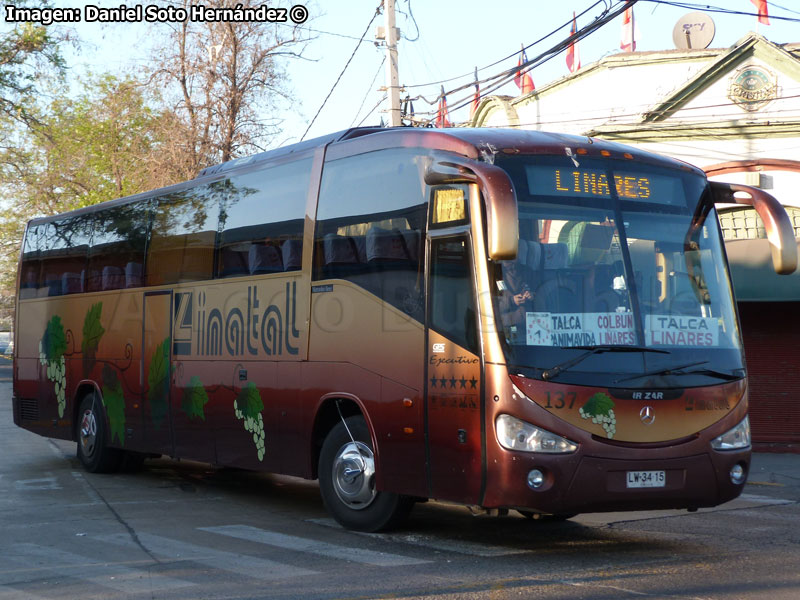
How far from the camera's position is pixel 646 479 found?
792 centimetres

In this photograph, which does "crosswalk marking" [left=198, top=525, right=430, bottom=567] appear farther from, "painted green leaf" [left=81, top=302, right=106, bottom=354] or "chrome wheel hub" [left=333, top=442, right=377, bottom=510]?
"painted green leaf" [left=81, top=302, right=106, bottom=354]

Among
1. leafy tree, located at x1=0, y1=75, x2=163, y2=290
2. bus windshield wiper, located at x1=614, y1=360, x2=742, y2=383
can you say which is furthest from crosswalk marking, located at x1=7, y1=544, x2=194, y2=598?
leafy tree, located at x1=0, y1=75, x2=163, y2=290

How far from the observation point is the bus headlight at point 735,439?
8281mm

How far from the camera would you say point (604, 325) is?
8055mm

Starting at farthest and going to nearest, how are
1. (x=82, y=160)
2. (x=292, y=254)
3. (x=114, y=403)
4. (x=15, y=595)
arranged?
(x=82, y=160) → (x=114, y=403) → (x=292, y=254) → (x=15, y=595)

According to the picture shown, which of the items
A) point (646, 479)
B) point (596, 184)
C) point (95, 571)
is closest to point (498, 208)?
point (596, 184)

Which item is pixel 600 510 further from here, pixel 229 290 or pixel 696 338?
pixel 229 290

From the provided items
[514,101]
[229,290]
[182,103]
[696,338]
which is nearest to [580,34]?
[229,290]

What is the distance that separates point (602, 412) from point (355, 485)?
7.99 feet

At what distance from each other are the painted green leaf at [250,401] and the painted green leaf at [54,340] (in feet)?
16.8

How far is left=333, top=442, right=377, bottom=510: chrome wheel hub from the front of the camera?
917 cm

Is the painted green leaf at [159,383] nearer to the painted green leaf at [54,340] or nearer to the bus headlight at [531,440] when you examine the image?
the painted green leaf at [54,340]

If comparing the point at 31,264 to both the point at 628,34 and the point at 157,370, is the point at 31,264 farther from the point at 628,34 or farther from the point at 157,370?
the point at 628,34

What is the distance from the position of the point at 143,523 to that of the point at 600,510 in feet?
14.0
